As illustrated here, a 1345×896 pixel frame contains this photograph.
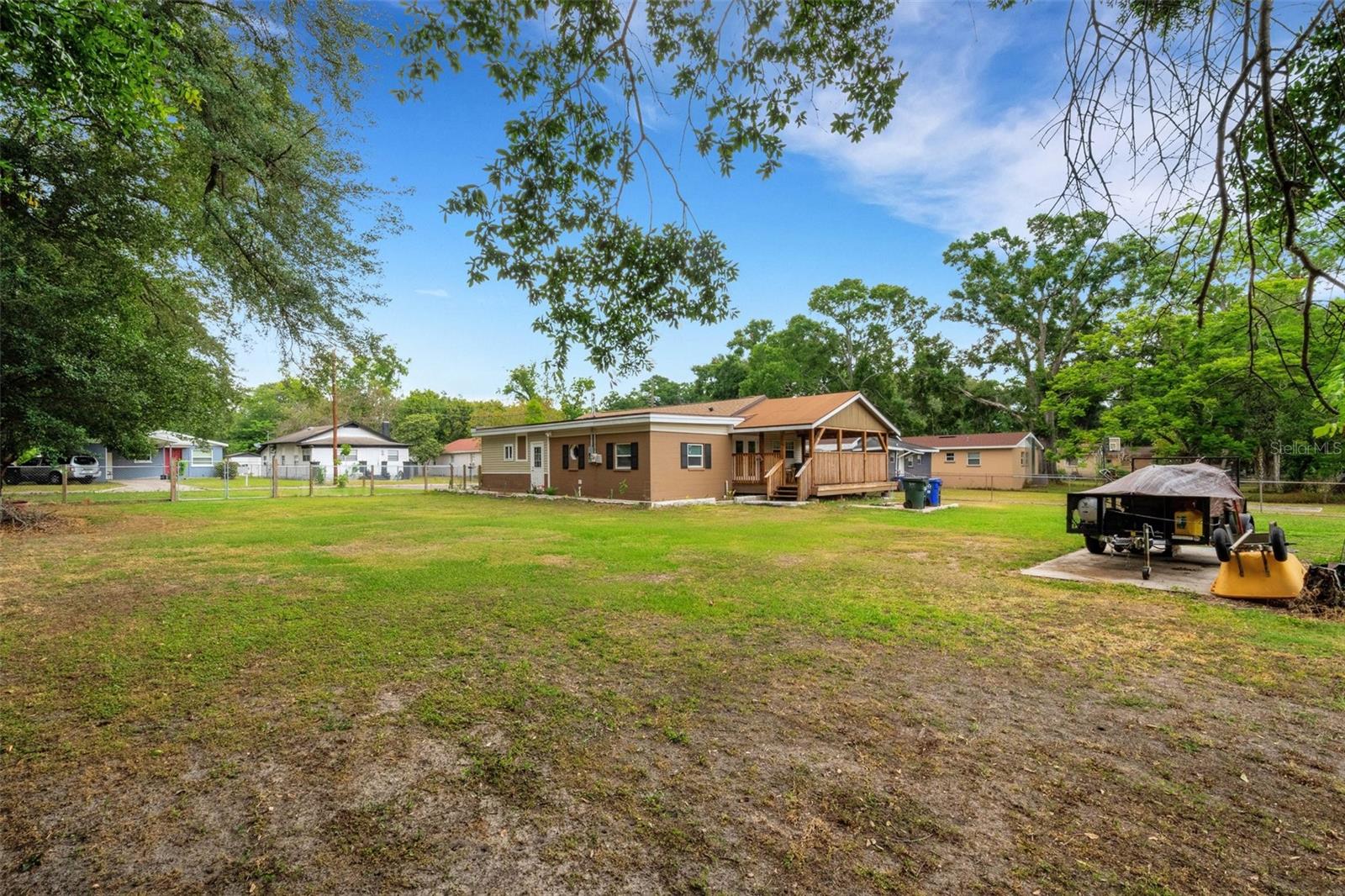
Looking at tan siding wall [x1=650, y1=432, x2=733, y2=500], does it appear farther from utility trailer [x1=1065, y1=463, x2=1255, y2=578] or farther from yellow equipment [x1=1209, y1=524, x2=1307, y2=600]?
yellow equipment [x1=1209, y1=524, x2=1307, y2=600]

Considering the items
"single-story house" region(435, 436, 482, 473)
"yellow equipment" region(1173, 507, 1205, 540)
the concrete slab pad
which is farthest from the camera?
"single-story house" region(435, 436, 482, 473)

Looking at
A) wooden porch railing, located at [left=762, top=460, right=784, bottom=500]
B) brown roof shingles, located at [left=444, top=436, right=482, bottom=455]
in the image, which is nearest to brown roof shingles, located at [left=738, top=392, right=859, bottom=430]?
wooden porch railing, located at [left=762, top=460, right=784, bottom=500]

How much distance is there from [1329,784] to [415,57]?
6238 mm

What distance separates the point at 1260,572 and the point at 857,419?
16.4 m

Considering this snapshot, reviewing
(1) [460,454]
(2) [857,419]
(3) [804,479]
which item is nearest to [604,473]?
(3) [804,479]

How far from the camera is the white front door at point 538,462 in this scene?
23966 mm

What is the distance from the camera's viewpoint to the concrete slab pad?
282 inches

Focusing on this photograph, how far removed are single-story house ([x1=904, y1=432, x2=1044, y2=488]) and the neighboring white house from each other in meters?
38.6

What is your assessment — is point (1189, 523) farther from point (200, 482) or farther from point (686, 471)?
point (200, 482)

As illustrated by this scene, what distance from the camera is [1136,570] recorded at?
7.95 meters

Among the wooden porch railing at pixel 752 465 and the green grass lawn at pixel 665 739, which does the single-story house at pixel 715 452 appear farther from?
the green grass lawn at pixel 665 739

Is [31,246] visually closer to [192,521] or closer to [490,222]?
[192,521]

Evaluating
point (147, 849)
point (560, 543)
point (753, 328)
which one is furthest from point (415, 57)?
point (753, 328)

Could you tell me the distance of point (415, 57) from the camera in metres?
3.61
